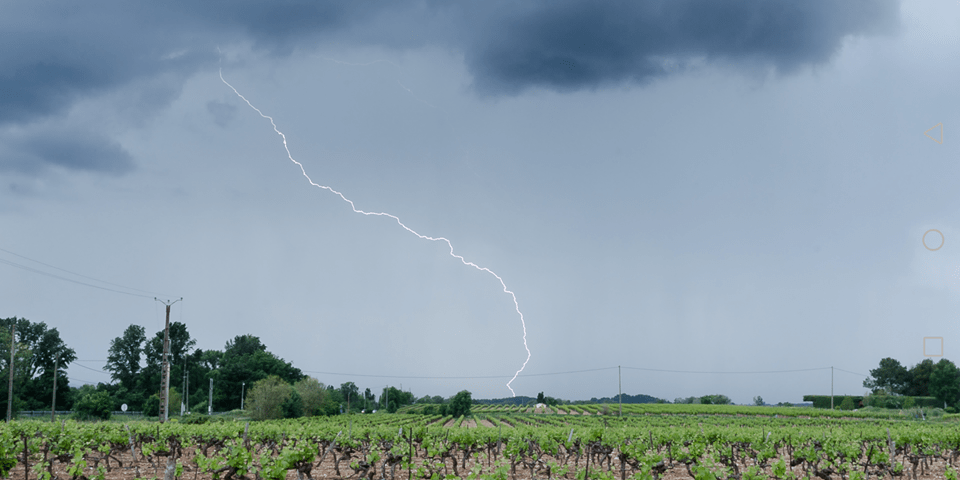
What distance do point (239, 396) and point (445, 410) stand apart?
33.5 metres

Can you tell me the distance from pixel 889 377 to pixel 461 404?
84.2m

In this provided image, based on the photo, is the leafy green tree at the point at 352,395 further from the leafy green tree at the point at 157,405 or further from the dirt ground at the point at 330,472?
the dirt ground at the point at 330,472

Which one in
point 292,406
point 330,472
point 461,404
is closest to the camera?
point 330,472

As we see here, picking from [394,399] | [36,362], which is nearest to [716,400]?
[394,399]

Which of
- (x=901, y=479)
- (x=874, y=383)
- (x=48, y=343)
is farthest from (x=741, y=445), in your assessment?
(x=874, y=383)

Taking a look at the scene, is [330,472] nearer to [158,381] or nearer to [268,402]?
[268,402]

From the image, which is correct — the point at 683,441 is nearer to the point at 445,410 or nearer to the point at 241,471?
the point at 241,471

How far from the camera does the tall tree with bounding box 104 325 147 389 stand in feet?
290

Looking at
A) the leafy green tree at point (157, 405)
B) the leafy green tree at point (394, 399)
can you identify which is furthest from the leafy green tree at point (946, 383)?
the leafy green tree at point (157, 405)

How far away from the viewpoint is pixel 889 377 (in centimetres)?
11244

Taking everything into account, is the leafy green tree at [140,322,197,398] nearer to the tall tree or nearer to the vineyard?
the tall tree

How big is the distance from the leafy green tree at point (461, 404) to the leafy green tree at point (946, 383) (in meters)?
73.5

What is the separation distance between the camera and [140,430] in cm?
2330

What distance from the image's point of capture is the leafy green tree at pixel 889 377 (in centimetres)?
11062
